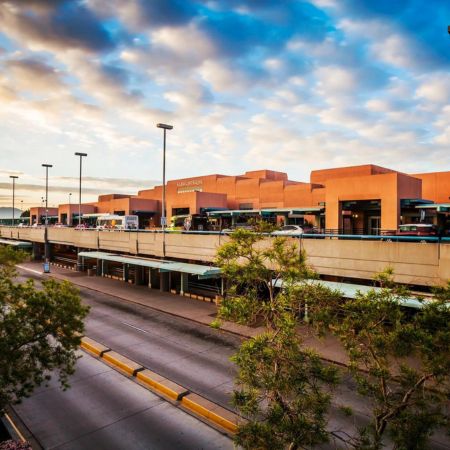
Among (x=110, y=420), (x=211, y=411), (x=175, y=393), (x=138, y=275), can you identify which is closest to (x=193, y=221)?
(x=138, y=275)

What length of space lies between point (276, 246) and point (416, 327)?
3.24m

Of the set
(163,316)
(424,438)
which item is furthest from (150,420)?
(163,316)

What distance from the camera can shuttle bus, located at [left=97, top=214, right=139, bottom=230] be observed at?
164ft

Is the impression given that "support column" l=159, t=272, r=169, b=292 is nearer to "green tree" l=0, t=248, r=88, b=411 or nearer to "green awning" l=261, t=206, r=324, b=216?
"green awning" l=261, t=206, r=324, b=216

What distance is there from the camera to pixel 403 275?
16969 millimetres

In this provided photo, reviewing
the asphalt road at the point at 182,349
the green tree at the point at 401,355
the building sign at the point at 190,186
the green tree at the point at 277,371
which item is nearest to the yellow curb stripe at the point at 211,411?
the asphalt road at the point at 182,349

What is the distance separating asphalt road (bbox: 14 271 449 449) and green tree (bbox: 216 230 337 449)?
4.76m

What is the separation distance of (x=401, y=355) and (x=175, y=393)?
367 inches

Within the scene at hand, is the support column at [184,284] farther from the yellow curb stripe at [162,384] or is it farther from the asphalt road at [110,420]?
the asphalt road at [110,420]

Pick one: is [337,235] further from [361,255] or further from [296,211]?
[296,211]

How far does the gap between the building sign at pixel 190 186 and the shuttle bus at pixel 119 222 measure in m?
19.9

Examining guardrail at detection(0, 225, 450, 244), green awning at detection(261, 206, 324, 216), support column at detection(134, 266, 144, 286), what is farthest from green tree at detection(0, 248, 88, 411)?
green awning at detection(261, 206, 324, 216)

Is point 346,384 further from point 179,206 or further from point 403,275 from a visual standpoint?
point 179,206

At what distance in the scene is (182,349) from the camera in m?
17.9
